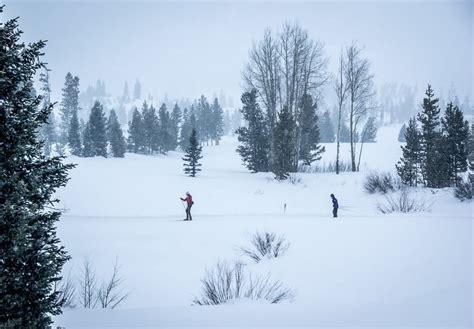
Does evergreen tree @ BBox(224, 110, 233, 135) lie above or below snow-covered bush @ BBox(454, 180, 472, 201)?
above

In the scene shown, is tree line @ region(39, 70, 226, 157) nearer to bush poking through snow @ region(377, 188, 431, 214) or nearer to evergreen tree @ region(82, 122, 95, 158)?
evergreen tree @ region(82, 122, 95, 158)

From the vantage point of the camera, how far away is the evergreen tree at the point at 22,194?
4.23 meters

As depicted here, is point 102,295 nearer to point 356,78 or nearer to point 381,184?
point 381,184

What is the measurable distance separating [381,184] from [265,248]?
48.0 ft

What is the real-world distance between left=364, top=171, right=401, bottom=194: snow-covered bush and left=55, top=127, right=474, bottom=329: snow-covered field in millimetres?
1710

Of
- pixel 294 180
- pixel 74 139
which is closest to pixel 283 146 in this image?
pixel 294 180

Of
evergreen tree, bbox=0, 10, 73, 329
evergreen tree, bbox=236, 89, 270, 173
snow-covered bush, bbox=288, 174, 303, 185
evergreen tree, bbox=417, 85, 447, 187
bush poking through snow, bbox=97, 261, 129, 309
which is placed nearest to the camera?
evergreen tree, bbox=0, 10, 73, 329

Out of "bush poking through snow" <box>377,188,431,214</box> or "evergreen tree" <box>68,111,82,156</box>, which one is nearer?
"bush poking through snow" <box>377,188,431,214</box>

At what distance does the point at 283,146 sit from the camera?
88.0ft

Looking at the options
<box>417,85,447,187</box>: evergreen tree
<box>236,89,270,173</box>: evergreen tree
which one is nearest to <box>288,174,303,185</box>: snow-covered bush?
<box>236,89,270,173</box>: evergreen tree

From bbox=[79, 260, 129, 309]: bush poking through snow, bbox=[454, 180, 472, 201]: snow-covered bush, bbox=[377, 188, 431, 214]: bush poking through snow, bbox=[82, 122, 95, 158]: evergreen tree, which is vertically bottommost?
bbox=[79, 260, 129, 309]: bush poking through snow

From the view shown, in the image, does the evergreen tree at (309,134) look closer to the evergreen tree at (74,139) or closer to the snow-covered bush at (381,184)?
the snow-covered bush at (381,184)

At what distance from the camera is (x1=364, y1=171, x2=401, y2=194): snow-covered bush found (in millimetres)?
21234

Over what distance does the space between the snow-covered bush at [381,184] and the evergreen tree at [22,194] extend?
2138 cm
